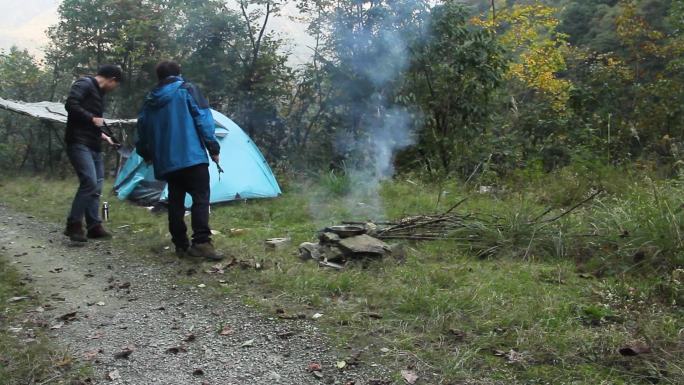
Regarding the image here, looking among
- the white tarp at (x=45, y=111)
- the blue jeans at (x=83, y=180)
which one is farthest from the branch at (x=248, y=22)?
the blue jeans at (x=83, y=180)

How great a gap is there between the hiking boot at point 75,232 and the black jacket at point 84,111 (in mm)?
732

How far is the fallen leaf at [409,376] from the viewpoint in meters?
2.43

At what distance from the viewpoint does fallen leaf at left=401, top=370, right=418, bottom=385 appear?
2.43m

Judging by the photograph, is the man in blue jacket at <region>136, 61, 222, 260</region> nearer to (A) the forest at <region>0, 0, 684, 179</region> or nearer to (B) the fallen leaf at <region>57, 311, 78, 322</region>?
(B) the fallen leaf at <region>57, 311, 78, 322</region>

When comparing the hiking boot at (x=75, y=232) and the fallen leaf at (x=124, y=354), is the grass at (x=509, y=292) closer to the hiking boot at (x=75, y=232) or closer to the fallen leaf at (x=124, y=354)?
the hiking boot at (x=75, y=232)

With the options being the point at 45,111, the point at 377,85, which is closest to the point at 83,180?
the point at 377,85

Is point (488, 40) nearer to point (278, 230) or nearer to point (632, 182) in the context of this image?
point (632, 182)

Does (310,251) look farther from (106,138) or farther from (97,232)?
(106,138)

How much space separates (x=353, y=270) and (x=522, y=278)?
1141 mm

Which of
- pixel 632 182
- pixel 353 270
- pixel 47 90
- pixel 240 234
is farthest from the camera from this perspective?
pixel 47 90

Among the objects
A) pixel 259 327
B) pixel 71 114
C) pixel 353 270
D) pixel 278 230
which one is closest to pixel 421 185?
pixel 278 230

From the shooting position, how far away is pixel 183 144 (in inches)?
177

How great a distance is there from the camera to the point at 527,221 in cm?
461

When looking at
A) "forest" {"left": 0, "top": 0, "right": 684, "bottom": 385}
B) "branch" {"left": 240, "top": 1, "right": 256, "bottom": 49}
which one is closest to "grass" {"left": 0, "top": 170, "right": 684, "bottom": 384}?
"forest" {"left": 0, "top": 0, "right": 684, "bottom": 385}
